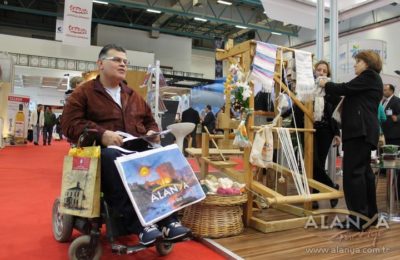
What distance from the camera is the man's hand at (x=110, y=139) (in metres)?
2.04

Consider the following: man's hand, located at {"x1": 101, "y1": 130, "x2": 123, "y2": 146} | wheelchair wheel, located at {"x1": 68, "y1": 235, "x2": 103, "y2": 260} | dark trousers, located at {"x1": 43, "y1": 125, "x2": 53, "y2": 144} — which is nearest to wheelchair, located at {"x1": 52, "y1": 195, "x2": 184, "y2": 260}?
wheelchair wheel, located at {"x1": 68, "y1": 235, "x2": 103, "y2": 260}

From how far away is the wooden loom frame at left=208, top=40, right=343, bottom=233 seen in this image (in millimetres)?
2854

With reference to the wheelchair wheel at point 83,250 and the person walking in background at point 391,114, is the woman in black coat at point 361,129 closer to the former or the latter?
the wheelchair wheel at point 83,250

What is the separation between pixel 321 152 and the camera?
3.68 meters

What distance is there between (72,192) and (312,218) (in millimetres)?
2012

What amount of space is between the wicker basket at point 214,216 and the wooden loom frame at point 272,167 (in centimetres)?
27

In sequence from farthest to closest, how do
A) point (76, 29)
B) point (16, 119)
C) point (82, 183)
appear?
point (16, 119)
point (76, 29)
point (82, 183)

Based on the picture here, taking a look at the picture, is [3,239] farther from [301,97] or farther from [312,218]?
[301,97]

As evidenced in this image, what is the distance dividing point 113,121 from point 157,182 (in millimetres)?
504

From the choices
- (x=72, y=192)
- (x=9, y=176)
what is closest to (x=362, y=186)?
(x=72, y=192)

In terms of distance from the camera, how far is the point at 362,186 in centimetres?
285

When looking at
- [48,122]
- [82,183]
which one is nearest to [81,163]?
[82,183]

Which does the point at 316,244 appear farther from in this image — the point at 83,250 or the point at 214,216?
the point at 83,250

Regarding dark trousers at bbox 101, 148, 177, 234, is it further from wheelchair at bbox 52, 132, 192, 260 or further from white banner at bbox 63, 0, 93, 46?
white banner at bbox 63, 0, 93, 46
